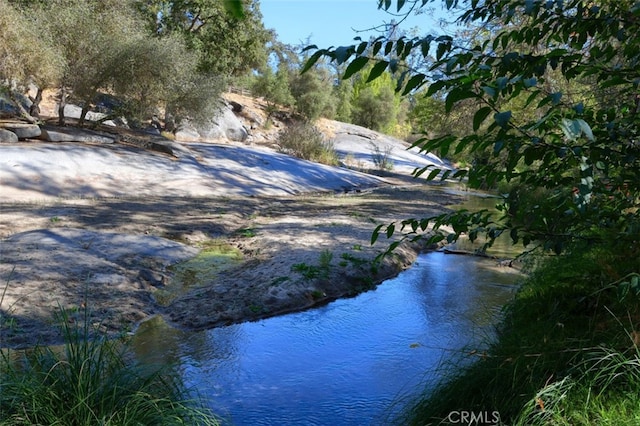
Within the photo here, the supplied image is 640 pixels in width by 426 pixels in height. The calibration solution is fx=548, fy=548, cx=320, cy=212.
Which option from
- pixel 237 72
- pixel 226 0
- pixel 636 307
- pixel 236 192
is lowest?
pixel 236 192

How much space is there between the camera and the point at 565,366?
2945mm

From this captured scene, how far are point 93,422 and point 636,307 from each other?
287cm

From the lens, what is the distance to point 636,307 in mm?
2988

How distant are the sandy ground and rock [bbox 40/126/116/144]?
0.71m

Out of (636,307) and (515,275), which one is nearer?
(636,307)

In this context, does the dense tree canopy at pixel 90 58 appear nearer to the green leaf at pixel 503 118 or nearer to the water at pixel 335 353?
the water at pixel 335 353

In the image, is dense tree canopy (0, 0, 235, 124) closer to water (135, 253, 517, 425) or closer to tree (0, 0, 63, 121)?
tree (0, 0, 63, 121)

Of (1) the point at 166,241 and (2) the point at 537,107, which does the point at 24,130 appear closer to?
(1) the point at 166,241

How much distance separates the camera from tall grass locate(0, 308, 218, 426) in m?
2.55

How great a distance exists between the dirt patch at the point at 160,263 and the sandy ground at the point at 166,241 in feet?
0.07

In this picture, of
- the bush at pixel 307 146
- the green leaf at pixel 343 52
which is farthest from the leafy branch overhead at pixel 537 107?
the bush at pixel 307 146

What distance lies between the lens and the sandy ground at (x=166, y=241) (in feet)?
19.2

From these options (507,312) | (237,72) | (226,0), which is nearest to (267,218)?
(507,312)

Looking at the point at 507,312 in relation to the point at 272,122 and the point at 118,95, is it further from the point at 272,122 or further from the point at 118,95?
the point at 272,122
